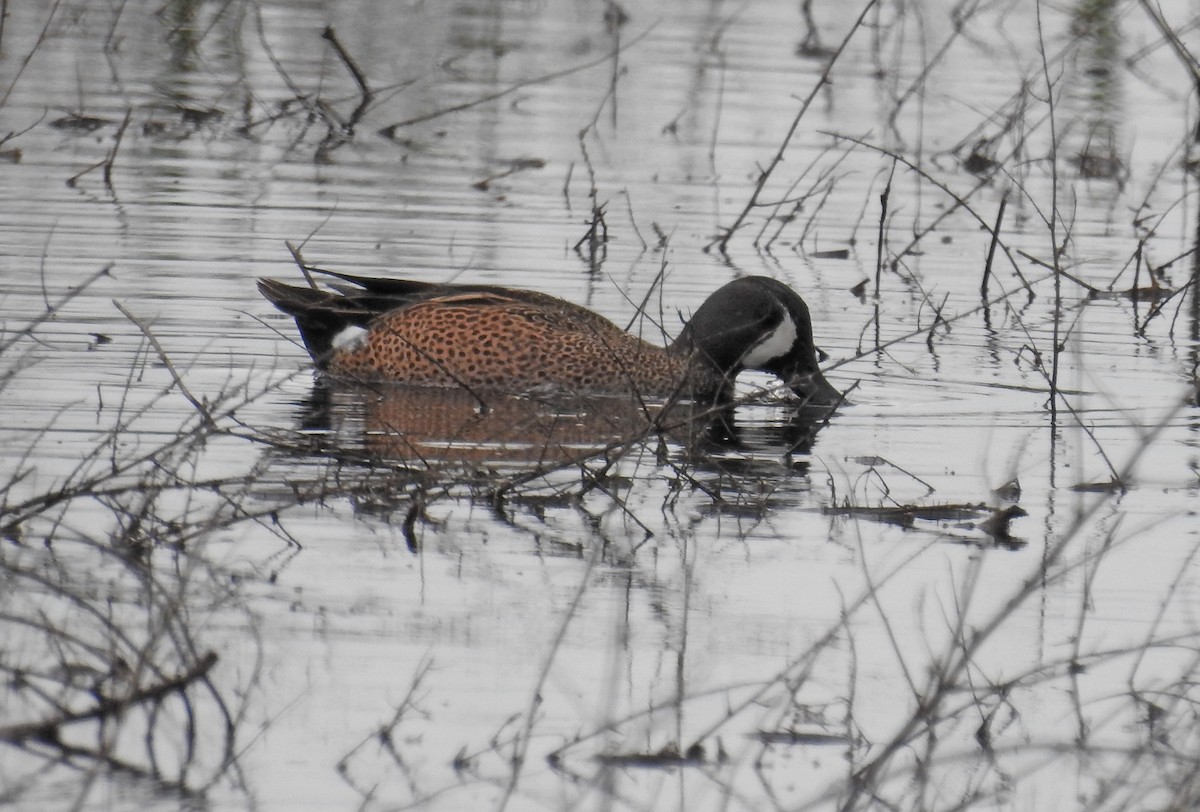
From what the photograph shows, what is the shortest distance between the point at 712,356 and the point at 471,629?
372 cm

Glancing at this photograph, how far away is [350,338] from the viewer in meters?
8.69

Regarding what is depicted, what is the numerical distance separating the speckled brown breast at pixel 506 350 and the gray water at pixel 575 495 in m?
0.33

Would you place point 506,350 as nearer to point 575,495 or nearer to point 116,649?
point 575,495

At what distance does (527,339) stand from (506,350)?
84mm

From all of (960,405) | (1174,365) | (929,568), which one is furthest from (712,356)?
(929,568)

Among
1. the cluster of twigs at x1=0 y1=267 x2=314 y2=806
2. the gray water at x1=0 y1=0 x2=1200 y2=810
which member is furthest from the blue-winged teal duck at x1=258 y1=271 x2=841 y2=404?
the cluster of twigs at x1=0 y1=267 x2=314 y2=806

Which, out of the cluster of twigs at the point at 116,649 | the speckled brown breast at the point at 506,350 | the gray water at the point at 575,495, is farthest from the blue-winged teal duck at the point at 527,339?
the cluster of twigs at the point at 116,649

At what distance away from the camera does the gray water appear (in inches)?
171

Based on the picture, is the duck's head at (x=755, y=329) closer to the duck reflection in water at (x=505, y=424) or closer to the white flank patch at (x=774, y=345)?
the white flank patch at (x=774, y=345)

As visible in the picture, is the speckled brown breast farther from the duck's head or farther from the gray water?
the gray water

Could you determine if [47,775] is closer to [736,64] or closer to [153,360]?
[153,360]

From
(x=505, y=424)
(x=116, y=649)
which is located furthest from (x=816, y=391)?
(x=116, y=649)

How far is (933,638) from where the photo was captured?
5.28 meters

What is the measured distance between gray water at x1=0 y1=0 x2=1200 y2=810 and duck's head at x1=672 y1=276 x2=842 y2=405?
178 millimetres
